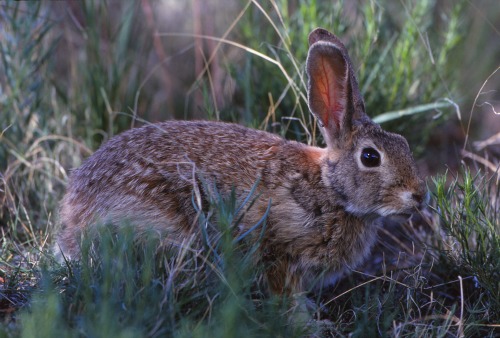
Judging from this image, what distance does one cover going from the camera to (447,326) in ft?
10.4

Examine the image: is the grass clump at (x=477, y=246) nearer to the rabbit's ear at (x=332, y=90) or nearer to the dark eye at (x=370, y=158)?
the dark eye at (x=370, y=158)

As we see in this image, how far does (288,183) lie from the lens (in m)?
3.73

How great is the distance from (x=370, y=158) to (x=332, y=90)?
399mm

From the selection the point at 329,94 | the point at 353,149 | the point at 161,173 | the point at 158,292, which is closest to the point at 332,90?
the point at 329,94

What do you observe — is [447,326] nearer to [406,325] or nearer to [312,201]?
[406,325]

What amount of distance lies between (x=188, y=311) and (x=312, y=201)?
3.44 feet

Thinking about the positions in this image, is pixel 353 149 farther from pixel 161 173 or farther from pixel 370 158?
pixel 161 173

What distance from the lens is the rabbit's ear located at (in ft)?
11.9

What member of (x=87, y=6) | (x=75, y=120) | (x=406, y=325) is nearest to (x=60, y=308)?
(x=406, y=325)

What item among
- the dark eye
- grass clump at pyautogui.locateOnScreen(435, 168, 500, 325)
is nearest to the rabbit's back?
the dark eye

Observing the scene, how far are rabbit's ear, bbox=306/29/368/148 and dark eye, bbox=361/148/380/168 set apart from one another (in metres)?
0.14

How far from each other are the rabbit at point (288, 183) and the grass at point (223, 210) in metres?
0.17

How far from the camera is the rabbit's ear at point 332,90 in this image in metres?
3.63

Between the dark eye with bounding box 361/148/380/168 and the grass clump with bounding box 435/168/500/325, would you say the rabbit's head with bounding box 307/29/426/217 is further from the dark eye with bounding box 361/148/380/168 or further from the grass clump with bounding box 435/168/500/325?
the grass clump with bounding box 435/168/500/325
